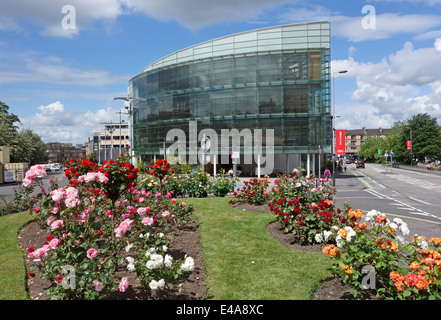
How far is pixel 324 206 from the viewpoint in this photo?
740 centimetres

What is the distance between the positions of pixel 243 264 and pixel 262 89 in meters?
35.4

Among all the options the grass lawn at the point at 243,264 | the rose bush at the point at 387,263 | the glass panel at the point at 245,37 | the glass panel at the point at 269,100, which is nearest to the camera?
the rose bush at the point at 387,263

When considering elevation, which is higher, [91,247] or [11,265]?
[91,247]

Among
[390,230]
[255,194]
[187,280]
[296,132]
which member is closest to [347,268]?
[390,230]

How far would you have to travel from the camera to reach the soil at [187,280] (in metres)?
5.02

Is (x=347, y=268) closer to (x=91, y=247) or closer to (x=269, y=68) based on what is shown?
(x=91, y=247)

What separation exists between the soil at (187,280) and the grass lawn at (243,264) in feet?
0.50

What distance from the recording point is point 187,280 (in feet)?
18.7

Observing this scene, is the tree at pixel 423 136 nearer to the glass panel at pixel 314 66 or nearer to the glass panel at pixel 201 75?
the glass panel at pixel 314 66

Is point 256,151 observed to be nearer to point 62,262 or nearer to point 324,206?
point 324,206

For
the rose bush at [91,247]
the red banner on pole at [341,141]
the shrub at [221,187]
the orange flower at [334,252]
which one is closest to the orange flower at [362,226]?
the orange flower at [334,252]

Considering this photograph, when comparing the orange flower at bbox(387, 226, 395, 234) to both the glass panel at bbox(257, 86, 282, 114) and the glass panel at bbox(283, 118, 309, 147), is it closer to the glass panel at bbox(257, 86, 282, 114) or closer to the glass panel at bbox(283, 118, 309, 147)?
the glass panel at bbox(283, 118, 309, 147)

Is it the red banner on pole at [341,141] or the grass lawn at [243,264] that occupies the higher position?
the red banner on pole at [341,141]
